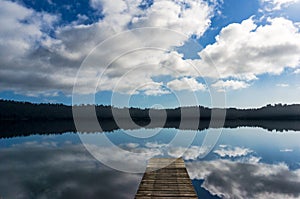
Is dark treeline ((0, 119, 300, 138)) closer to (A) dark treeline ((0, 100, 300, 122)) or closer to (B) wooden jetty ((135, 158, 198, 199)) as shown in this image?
(A) dark treeline ((0, 100, 300, 122))

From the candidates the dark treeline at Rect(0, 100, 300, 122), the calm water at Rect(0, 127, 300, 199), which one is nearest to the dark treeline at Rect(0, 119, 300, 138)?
the dark treeline at Rect(0, 100, 300, 122)

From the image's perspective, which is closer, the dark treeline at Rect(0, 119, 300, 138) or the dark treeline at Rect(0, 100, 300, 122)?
the dark treeline at Rect(0, 119, 300, 138)

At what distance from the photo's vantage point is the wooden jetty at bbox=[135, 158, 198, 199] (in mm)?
7939

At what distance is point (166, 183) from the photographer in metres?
9.05

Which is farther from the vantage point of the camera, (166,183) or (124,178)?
(124,178)

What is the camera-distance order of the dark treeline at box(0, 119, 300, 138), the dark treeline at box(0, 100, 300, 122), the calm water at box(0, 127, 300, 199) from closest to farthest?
the calm water at box(0, 127, 300, 199)
the dark treeline at box(0, 119, 300, 138)
the dark treeline at box(0, 100, 300, 122)

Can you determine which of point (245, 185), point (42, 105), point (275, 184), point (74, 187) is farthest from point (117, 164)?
point (42, 105)

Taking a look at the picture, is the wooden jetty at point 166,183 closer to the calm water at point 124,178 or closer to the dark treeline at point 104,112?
the calm water at point 124,178

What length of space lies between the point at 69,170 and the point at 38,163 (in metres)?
4.24

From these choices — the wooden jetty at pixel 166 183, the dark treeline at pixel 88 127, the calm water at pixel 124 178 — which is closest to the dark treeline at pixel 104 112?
the dark treeline at pixel 88 127

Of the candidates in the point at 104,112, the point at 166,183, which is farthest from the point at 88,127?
the point at 166,183

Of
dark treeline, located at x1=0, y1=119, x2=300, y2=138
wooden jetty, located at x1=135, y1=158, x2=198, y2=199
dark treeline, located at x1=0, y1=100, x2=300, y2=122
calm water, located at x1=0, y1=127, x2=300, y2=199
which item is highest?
dark treeline, located at x1=0, y1=100, x2=300, y2=122

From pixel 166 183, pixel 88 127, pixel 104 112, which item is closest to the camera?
pixel 166 183

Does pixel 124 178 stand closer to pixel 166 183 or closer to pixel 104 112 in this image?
pixel 166 183
